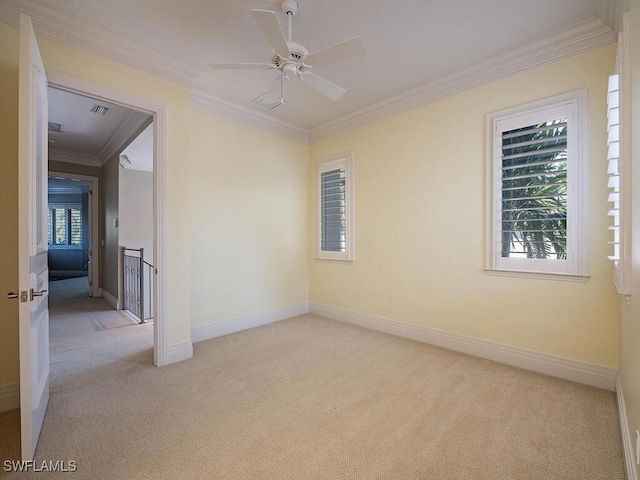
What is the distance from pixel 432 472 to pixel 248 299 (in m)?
3.01

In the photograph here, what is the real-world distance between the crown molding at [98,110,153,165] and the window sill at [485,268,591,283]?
4193 mm

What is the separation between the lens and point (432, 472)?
1.56 m

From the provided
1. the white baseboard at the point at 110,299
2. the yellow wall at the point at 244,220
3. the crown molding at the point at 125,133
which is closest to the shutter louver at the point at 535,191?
the yellow wall at the point at 244,220

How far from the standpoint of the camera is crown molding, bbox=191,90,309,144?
11.8 ft

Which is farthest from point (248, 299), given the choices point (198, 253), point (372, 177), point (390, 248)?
point (372, 177)

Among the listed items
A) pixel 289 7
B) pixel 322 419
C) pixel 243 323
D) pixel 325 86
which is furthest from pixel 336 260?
pixel 289 7

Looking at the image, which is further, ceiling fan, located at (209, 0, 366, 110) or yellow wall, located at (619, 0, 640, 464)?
ceiling fan, located at (209, 0, 366, 110)

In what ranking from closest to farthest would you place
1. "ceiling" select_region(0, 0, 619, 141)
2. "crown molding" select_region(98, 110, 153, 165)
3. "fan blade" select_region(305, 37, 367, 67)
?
"fan blade" select_region(305, 37, 367, 67), "ceiling" select_region(0, 0, 619, 141), "crown molding" select_region(98, 110, 153, 165)

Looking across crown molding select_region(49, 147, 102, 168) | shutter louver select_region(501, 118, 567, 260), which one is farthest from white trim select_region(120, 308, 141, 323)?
shutter louver select_region(501, 118, 567, 260)

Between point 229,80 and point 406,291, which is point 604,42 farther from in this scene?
point 229,80

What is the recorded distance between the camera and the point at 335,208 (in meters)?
4.54

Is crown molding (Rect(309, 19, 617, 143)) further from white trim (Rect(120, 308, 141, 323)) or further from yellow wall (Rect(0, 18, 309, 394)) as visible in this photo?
white trim (Rect(120, 308, 141, 323))

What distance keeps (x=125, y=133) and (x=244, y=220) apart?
250 cm

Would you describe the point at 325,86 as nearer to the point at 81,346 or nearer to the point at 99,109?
the point at 99,109
